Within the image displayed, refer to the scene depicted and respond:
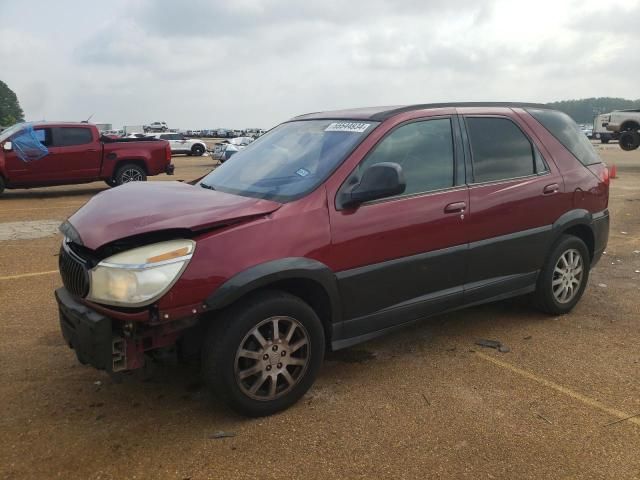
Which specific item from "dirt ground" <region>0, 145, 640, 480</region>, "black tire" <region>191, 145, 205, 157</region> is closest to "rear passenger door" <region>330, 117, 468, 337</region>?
"dirt ground" <region>0, 145, 640, 480</region>

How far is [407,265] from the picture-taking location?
3.57m

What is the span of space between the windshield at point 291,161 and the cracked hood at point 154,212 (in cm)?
21

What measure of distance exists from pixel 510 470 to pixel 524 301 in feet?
8.42

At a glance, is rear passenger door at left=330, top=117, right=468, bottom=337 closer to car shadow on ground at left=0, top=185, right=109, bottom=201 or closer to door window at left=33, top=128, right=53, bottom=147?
door window at left=33, top=128, right=53, bottom=147

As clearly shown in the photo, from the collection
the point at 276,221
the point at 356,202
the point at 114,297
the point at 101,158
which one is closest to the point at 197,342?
the point at 114,297

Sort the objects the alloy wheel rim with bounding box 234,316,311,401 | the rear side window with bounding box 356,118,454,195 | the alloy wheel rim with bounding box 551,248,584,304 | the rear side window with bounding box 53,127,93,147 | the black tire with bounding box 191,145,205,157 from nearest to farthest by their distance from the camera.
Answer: the alloy wheel rim with bounding box 234,316,311,401 < the rear side window with bounding box 356,118,454,195 < the alloy wheel rim with bounding box 551,248,584,304 < the rear side window with bounding box 53,127,93,147 < the black tire with bounding box 191,145,205,157

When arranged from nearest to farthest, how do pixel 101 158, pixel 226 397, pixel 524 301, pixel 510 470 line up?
1. pixel 510 470
2. pixel 226 397
3. pixel 524 301
4. pixel 101 158

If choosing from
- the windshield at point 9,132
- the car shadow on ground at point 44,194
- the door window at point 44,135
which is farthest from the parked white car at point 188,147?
the door window at point 44,135

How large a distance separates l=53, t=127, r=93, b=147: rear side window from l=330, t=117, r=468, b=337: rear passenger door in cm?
1156

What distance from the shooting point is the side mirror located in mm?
3190

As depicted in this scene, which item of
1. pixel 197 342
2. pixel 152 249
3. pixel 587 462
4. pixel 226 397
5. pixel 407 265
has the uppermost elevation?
pixel 152 249

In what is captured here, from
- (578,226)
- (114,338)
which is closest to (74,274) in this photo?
(114,338)

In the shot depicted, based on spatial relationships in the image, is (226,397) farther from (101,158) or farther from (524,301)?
(101,158)

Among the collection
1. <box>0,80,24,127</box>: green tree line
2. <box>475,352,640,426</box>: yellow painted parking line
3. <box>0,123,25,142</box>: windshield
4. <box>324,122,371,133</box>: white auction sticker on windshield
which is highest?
<box>0,80,24,127</box>: green tree line
